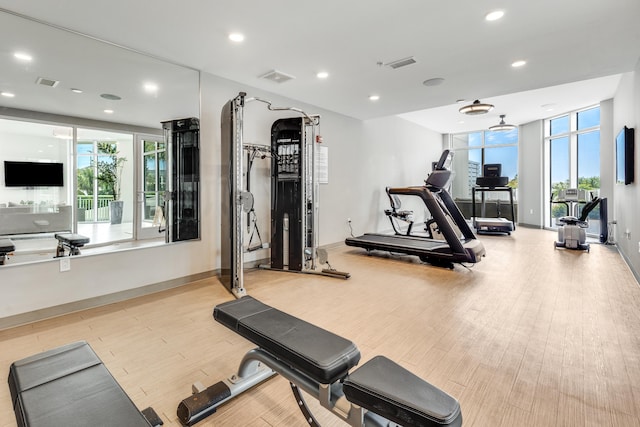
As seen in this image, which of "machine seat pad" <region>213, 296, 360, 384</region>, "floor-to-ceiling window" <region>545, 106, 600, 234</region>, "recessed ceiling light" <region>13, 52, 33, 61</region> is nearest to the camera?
"machine seat pad" <region>213, 296, 360, 384</region>

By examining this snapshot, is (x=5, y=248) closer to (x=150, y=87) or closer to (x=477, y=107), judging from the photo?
(x=150, y=87)

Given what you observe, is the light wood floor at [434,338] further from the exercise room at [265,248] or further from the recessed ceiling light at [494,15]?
the recessed ceiling light at [494,15]

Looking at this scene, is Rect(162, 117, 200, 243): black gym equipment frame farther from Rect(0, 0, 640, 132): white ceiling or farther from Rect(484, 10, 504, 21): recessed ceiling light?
Rect(484, 10, 504, 21): recessed ceiling light

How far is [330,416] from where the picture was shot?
66.1 inches

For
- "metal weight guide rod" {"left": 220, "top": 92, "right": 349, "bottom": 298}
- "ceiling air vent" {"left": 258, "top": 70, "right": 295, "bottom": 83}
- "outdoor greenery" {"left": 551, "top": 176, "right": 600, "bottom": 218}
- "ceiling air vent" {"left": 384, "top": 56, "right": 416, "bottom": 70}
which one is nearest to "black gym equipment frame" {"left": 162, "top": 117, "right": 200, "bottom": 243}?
"metal weight guide rod" {"left": 220, "top": 92, "right": 349, "bottom": 298}

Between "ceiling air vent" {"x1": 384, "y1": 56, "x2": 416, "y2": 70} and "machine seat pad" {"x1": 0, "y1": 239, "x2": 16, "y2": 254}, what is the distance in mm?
4291

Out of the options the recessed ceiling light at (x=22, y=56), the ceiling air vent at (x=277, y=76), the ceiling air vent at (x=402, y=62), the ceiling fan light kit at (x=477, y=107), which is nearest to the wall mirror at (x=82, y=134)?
the recessed ceiling light at (x=22, y=56)

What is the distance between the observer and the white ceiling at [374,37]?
266 centimetres

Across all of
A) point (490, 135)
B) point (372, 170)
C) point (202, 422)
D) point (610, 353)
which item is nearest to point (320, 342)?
point (202, 422)

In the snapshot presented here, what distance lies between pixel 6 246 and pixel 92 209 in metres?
0.74

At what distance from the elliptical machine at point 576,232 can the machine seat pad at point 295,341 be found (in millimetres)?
6541

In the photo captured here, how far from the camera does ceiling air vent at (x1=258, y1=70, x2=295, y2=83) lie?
13.5ft

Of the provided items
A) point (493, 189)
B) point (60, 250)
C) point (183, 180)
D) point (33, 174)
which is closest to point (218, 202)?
point (183, 180)

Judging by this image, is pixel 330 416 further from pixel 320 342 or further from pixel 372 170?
pixel 372 170
